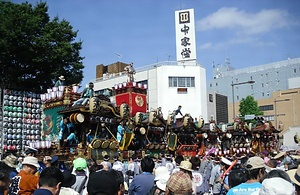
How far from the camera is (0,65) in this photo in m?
27.7

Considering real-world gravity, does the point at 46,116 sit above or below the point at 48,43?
below

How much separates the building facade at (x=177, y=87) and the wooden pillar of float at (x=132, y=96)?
16.6 m

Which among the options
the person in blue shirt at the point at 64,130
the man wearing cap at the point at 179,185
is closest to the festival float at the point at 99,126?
the person in blue shirt at the point at 64,130

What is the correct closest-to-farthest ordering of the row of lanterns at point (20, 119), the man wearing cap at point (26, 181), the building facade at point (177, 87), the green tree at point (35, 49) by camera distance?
the man wearing cap at point (26, 181), the row of lanterns at point (20, 119), the green tree at point (35, 49), the building facade at point (177, 87)

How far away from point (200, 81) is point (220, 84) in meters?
28.3

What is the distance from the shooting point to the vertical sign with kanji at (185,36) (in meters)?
48.2

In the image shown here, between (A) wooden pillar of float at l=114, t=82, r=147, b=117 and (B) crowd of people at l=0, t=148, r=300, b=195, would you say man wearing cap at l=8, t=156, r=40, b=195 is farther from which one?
(A) wooden pillar of float at l=114, t=82, r=147, b=117

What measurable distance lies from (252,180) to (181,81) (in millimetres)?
41833

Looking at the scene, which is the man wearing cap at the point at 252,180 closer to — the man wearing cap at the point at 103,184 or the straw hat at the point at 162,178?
the straw hat at the point at 162,178

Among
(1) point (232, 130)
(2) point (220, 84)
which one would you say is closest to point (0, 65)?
(1) point (232, 130)

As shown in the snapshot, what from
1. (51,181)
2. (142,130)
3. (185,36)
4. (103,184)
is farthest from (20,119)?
(185,36)

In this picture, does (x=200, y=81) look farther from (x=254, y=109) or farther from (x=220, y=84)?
(x=220, y=84)

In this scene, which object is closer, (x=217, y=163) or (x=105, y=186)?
(x=105, y=186)

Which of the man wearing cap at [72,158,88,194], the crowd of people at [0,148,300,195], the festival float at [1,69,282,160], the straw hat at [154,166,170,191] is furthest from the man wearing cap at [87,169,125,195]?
the festival float at [1,69,282,160]
